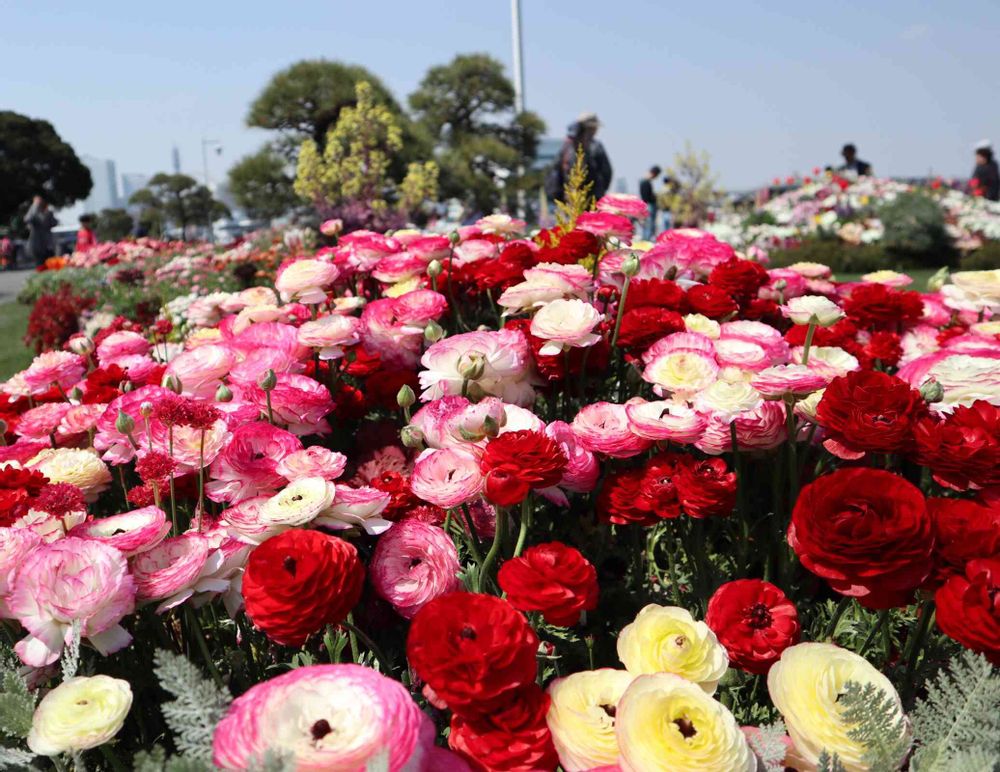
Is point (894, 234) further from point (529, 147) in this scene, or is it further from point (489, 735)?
point (529, 147)

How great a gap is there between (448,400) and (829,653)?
2.23 ft

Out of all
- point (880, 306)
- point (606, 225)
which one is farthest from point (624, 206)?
point (880, 306)

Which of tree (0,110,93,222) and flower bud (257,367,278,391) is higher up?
tree (0,110,93,222)

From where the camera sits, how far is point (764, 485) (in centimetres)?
167

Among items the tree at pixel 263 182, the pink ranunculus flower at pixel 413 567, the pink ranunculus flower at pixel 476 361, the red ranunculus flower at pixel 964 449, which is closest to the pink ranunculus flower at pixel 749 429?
the red ranunculus flower at pixel 964 449

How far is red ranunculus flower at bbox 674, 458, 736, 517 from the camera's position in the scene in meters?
1.09

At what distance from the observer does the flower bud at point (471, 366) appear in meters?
1.27

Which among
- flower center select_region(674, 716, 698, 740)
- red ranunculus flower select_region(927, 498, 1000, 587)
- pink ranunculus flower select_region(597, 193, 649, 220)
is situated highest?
pink ranunculus flower select_region(597, 193, 649, 220)

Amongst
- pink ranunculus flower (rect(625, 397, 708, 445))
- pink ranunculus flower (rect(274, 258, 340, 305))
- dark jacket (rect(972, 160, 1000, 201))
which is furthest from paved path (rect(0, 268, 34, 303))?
dark jacket (rect(972, 160, 1000, 201))

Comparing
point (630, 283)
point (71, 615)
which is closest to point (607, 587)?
point (630, 283)

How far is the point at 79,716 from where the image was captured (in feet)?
2.47

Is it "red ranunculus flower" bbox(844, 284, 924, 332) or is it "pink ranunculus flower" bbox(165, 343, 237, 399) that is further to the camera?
"red ranunculus flower" bbox(844, 284, 924, 332)

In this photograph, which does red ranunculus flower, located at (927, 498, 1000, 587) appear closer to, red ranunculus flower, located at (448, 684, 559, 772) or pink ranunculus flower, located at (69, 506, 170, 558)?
red ranunculus flower, located at (448, 684, 559, 772)

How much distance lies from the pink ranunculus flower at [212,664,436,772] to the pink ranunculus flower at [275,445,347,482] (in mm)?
430
